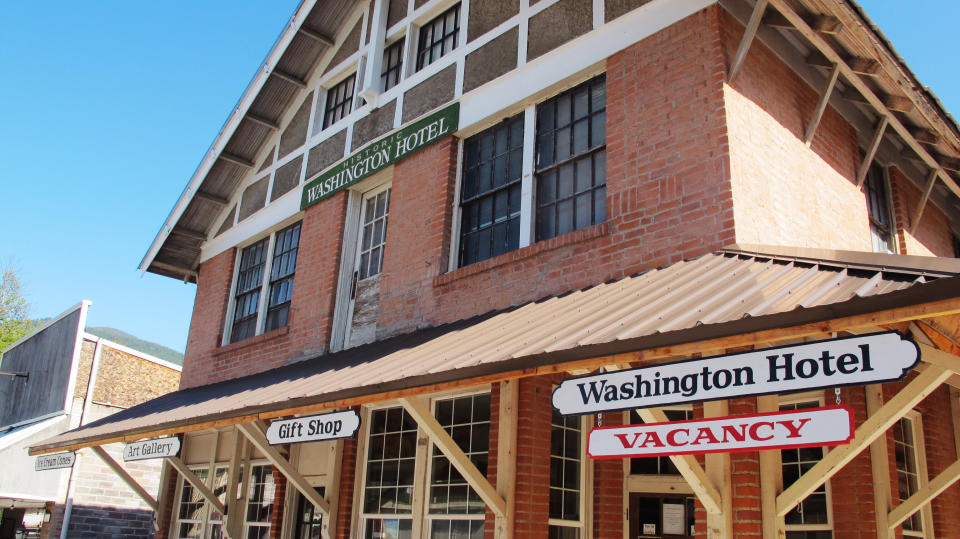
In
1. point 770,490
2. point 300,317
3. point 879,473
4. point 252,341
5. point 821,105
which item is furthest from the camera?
point 252,341

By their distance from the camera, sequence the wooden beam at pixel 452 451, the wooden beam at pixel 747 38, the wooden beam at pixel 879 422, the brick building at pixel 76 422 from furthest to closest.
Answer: the brick building at pixel 76 422 → the wooden beam at pixel 747 38 → the wooden beam at pixel 452 451 → the wooden beam at pixel 879 422

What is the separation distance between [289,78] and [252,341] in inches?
182

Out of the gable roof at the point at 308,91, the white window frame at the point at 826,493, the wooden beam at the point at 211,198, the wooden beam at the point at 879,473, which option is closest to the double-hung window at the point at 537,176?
the gable roof at the point at 308,91

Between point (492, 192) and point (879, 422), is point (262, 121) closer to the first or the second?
point (492, 192)

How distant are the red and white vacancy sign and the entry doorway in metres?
2.75

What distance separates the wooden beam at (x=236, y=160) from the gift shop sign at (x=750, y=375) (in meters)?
10.8

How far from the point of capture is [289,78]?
1346 cm

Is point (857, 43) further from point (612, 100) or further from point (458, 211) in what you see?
point (458, 211)

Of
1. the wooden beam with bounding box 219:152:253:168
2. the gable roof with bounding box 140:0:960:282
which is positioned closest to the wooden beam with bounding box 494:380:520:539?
the gable roof with bounding box 140:0:960:282

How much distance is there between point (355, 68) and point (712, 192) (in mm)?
7628

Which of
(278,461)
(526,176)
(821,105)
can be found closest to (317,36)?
(526,176)

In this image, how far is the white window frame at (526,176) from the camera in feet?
27.9

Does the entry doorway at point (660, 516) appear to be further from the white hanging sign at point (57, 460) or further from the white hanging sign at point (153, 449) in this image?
the white hanging sign at point (57, 460)

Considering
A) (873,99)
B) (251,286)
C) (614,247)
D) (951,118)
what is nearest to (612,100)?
(614,247)
